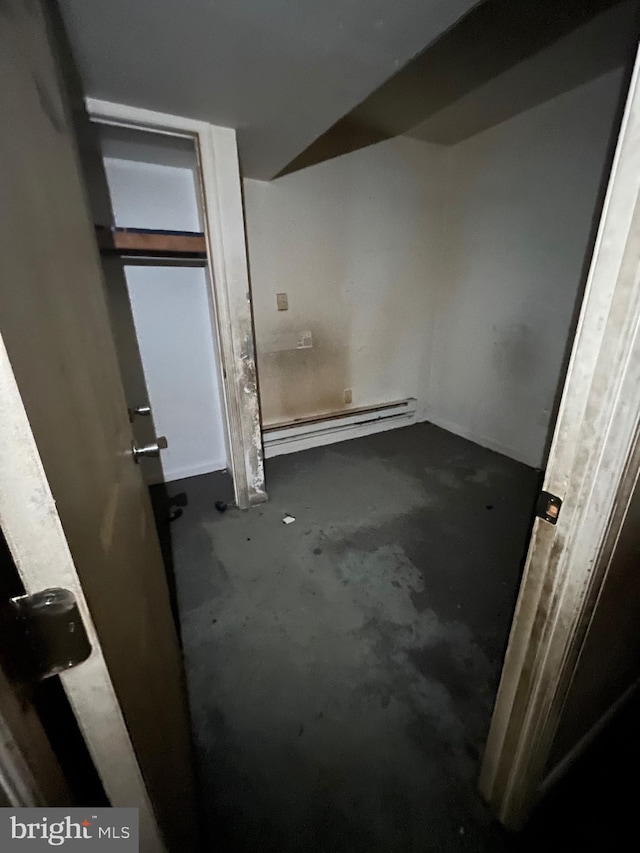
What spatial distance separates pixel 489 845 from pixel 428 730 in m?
0.28

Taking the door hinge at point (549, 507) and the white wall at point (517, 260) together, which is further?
the white wall at point (517, 260)

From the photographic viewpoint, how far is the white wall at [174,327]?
215 cm

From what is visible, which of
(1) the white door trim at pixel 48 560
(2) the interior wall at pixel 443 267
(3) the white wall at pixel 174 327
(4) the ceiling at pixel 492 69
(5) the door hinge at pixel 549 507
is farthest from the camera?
(2) the interior wall at pixel 443 267

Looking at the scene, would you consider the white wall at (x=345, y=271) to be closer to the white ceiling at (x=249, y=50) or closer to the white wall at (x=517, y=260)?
the white wall at (x=517, y=260)

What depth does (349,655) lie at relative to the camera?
4.64ft

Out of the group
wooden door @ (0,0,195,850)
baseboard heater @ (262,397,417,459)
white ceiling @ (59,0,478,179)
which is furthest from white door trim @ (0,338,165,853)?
baseboard heater @ (262,397,417,459)

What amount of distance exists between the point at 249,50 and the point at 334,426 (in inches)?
93.8

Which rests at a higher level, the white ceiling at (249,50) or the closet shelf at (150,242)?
the white ceiling at (249,50)

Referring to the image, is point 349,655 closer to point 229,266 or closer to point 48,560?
point 48,560

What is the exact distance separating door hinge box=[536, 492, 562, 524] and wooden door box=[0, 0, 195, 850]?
718 mm

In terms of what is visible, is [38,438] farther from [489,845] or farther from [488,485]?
[488,485]

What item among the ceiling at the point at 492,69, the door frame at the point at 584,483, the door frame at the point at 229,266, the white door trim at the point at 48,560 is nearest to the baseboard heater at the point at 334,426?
the door frame at the point at 229,266

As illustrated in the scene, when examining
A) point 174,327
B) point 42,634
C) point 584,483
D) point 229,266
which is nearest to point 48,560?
point 42,634

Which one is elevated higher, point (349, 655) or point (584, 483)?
point (584, 483)
